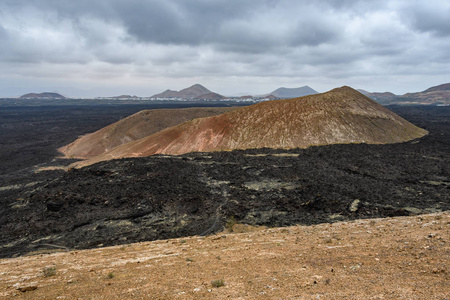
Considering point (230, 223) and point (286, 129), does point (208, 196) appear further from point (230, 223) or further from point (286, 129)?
point (286, 129)

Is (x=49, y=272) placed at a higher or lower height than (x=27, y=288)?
lower

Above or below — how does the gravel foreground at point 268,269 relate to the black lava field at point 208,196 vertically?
above

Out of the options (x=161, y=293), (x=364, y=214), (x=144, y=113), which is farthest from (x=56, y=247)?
(x=144, y=113)

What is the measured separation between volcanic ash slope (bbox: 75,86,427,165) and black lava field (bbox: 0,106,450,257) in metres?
12.0

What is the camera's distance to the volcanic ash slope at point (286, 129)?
5722 centimetres

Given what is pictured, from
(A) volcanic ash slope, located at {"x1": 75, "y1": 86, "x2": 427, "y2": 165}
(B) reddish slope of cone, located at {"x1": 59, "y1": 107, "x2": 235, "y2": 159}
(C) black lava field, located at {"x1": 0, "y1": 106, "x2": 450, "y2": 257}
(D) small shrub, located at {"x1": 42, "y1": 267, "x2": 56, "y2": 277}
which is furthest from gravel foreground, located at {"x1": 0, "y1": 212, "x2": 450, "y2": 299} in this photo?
(B) reddish slope of cone, located at {"x1": 59, "y1": 107, "x2": 235, "y2": 159}

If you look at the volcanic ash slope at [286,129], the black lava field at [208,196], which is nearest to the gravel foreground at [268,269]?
the black lava field at [208,196]

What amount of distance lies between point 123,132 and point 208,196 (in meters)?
67.0

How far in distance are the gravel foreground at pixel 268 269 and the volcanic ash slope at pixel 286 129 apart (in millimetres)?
42494

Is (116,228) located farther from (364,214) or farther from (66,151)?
(66,151)

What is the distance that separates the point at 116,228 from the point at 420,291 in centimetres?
2121

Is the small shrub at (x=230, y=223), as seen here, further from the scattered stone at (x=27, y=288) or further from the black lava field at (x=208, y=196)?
the scattered stone at (x=27, y=288)

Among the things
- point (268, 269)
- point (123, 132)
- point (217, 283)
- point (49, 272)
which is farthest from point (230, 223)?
point (123, 132)

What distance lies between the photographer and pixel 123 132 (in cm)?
8519
